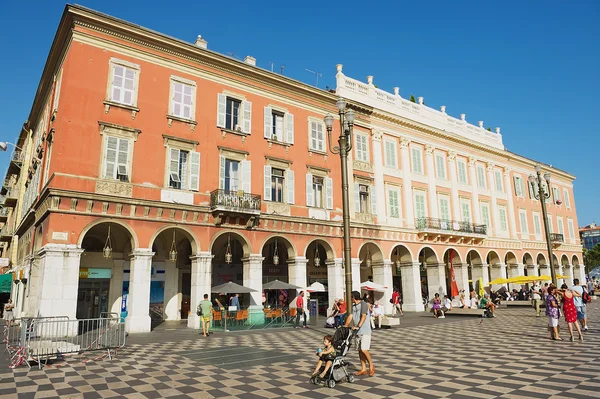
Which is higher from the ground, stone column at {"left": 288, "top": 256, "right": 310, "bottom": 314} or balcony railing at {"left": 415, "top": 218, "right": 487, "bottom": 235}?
balcony railing at {"left": 415, "top": 218, "right": 487, "bottom": 235}

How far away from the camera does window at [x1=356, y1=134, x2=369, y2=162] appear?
27734 mm

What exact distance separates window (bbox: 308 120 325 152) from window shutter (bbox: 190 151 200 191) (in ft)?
25.2

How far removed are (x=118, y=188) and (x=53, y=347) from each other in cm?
905

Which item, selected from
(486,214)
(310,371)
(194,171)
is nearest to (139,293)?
(194,171)

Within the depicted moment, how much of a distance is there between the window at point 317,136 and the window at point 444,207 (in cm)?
1150

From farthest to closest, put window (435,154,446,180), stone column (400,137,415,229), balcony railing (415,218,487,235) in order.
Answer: window (435,154,446,180) → balcony railing (415,218,487,235) → stone column (400,137,415,229)

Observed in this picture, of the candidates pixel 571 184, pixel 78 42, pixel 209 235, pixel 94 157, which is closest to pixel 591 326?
pixel 209 235

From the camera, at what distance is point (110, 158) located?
18.4 meters

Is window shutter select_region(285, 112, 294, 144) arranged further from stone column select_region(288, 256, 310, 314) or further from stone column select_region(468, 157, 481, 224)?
stone column select_region(468, 157, 481, 224)

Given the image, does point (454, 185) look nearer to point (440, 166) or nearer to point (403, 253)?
point (440, 166)

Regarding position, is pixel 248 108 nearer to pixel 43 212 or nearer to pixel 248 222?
pixel 248 222

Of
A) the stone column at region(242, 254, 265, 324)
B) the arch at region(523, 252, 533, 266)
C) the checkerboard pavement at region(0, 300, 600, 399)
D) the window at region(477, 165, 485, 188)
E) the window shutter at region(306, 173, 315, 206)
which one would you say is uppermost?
the window at region(477, 165, 485, 188)

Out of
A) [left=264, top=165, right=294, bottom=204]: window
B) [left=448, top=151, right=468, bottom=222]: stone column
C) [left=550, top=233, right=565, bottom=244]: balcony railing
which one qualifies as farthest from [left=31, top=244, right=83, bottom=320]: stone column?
[left=550, top=233, right=565, bottom=244]: balcony railing

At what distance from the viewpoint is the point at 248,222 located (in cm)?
2145
